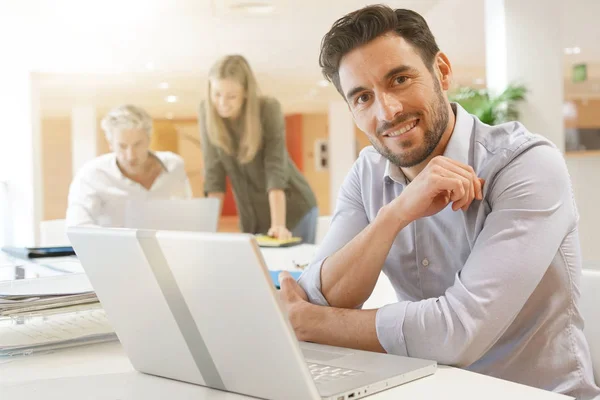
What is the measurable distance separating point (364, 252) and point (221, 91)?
11.2 feet

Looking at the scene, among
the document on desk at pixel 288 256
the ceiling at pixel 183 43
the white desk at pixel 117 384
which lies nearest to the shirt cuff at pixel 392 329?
the white desk at pixel 117 384

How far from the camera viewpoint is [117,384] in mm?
910

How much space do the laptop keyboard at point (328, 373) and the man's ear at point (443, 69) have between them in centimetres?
73

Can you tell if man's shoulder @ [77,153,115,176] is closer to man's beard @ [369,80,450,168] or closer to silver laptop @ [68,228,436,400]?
man's beard @ [369,80,450,168]

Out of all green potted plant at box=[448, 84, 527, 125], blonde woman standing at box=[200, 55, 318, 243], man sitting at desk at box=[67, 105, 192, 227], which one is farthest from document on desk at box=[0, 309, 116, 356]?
green potted plant at box=[448, 84, 527, 125]

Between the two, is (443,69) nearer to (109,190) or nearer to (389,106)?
(389,106)

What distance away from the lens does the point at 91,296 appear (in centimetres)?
119

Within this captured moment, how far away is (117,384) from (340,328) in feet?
1.17

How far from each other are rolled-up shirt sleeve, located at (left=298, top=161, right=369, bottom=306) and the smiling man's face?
0.51 ft

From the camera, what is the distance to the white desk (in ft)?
2.64

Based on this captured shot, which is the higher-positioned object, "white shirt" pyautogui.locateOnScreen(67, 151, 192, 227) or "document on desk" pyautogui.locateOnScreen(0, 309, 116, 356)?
"white shirt" pyautogui.locateOnScreen(67, 151, 192, 227)

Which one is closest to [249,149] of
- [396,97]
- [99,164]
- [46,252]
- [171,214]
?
[99,164]

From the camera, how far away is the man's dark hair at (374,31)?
4.31 feet

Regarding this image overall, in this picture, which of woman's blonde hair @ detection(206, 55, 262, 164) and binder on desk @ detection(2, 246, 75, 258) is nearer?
binder on desk @ detection(2, 246, 75, 258)
